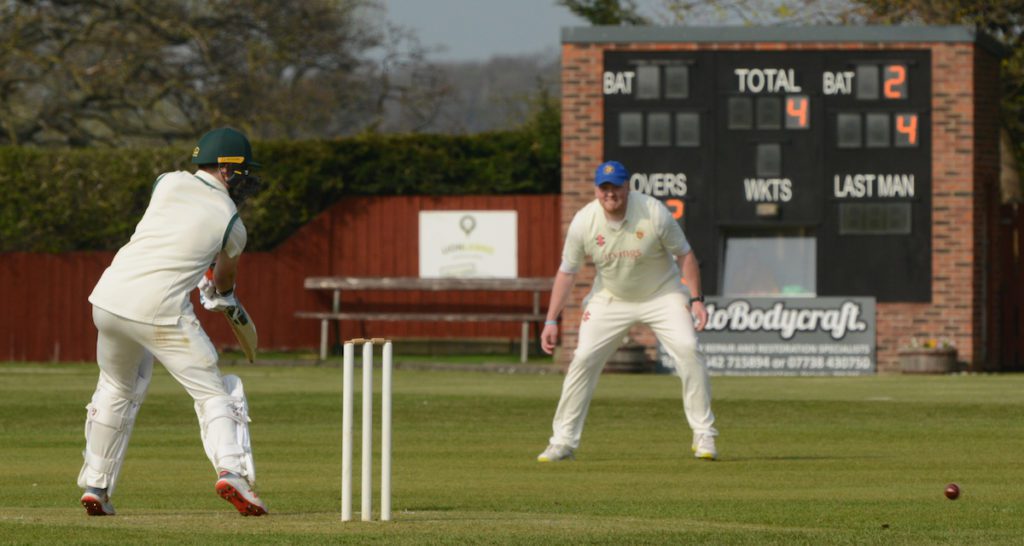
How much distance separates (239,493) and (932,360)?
59.6 feet

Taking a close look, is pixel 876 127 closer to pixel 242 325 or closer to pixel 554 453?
pixel 554 453

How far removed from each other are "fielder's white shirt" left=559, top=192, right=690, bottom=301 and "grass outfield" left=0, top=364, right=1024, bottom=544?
1.14 meters

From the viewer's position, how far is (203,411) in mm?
8688

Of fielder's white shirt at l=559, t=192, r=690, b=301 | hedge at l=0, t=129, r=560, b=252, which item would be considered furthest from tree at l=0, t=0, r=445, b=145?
fielder's white shirt at l=559, t=192, r=690, b=301

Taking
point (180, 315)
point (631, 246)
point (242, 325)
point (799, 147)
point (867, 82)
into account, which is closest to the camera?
point (180, 315)

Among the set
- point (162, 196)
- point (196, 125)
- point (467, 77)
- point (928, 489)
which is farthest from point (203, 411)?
point (467, 77)

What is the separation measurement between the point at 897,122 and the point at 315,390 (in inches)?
338

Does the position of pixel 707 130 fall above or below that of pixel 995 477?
above

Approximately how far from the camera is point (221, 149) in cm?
899

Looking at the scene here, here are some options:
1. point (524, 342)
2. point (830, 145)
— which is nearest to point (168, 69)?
point (524, 342)

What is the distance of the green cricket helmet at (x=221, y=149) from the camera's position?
354 inches

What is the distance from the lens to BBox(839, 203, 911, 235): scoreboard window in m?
25.6

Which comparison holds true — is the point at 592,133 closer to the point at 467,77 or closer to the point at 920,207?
the point at 920,207

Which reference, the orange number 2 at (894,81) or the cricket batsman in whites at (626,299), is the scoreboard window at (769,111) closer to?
the orange number 2 at (894,81)
